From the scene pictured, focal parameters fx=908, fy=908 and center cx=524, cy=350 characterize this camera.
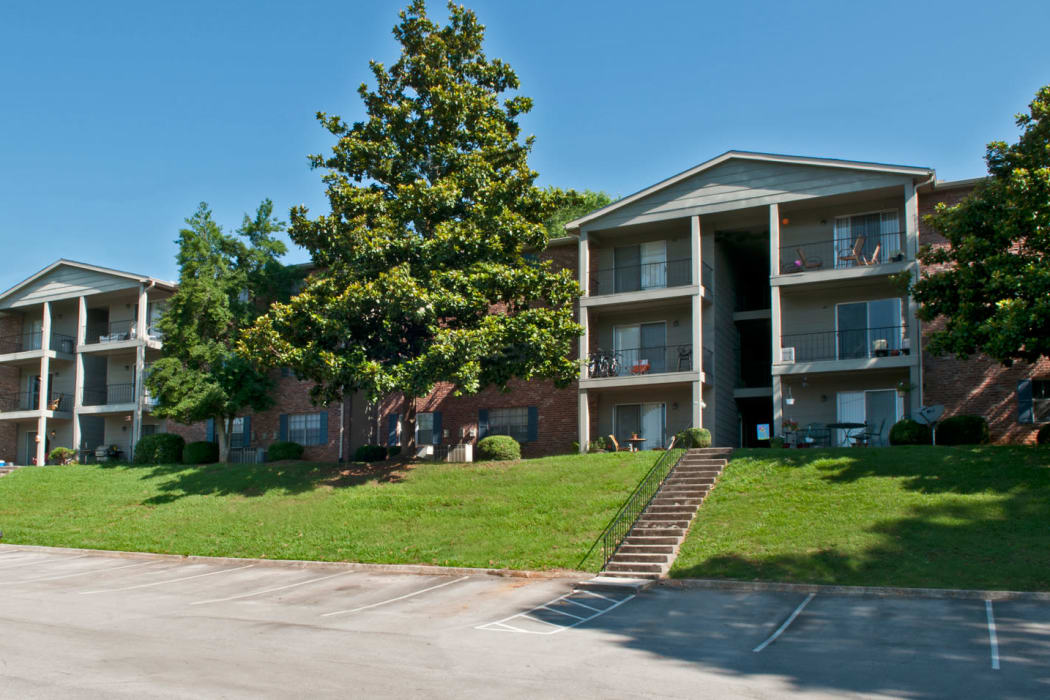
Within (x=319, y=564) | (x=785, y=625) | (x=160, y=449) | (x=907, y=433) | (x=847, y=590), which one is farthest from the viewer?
(x=160, y=449)

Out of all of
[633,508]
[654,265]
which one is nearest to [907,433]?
[633,508]

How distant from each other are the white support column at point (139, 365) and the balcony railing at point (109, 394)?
91 cm

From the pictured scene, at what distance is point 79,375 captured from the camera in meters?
37.6

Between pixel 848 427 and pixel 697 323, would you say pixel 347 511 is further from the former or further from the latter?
pixel 848 427

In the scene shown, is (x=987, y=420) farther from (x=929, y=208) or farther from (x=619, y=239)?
(x=619, y=239)

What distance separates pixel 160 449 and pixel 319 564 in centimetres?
1570

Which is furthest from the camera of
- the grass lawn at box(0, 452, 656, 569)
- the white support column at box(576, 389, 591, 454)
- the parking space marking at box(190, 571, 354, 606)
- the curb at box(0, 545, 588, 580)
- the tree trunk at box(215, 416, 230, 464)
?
the tree trunk at box(215, 416, 230, 464)

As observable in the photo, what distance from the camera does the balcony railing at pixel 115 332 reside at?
37.5 metres

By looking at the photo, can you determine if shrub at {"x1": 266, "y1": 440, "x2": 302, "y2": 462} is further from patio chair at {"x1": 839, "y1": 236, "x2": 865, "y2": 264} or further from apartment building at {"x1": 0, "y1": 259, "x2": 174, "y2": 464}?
patio chair at {"x1": 839, "y1": 236, "x2": 865, "y2": 264}

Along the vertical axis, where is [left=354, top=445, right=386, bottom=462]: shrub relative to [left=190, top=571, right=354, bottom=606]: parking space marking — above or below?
above

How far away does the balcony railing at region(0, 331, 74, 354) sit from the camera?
39.8 metres

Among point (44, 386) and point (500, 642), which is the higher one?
point (44, 386)

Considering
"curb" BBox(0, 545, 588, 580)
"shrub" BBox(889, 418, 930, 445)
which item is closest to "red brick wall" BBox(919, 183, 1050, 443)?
"shrub" BBox(889, 418, 930, 445)

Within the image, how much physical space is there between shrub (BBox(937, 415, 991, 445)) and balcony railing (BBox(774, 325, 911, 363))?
2.47 metres
